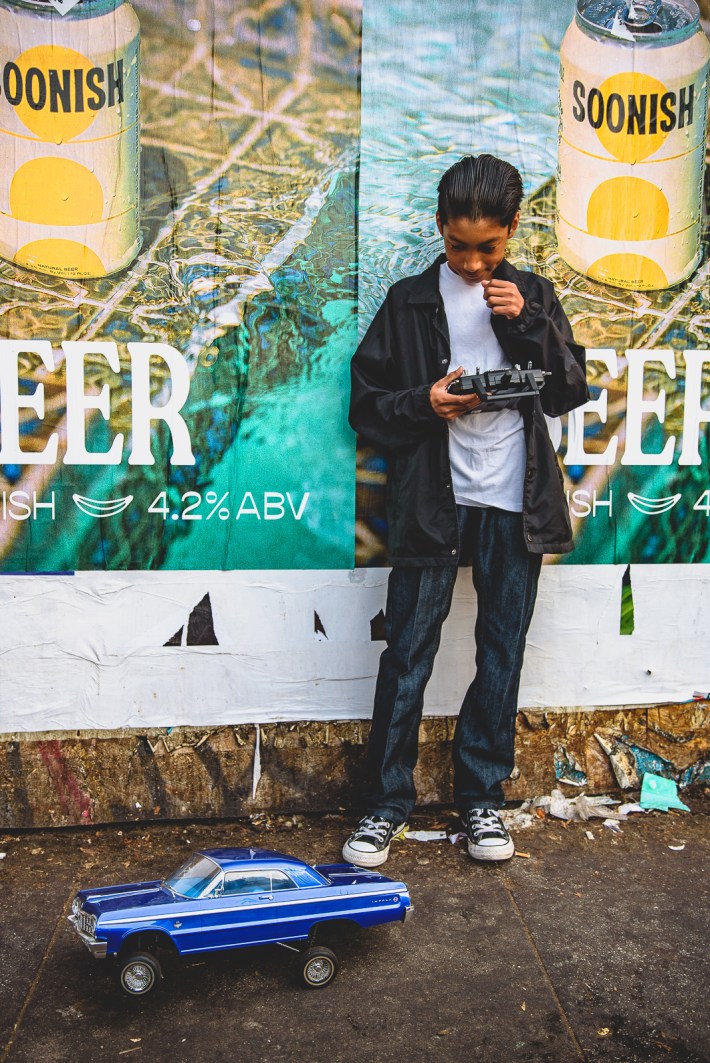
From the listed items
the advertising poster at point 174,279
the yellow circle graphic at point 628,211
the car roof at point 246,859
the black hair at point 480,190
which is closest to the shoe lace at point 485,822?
the car roof at point 246,859

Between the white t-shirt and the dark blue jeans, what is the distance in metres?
0.07

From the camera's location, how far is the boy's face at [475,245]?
2.60m

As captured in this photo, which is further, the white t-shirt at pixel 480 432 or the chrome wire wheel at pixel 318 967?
the white t-shirt at pixel 480 432

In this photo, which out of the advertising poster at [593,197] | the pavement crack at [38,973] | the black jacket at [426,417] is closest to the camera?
the pavement crack at [38,973]

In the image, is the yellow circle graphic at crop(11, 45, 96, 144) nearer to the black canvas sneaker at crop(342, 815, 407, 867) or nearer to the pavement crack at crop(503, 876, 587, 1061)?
the black canvas sneaker at crop(342, 815, 407, 867)

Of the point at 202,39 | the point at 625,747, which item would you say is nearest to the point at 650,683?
the point at 625,747

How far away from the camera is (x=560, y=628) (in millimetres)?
3191

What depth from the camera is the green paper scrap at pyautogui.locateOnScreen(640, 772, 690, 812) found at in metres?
3.21

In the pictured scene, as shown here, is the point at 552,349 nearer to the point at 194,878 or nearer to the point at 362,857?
the point at 362,857

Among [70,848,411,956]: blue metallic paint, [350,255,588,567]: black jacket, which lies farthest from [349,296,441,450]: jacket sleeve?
[70,848,411,956]: blue metallic paint

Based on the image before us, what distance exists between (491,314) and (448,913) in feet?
5.63

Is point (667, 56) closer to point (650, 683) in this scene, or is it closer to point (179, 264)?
point (179, 264)

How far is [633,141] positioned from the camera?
3.07 metres

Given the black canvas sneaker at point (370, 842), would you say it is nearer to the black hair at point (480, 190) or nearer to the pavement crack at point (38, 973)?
the pavement crack at point (38, 973)
